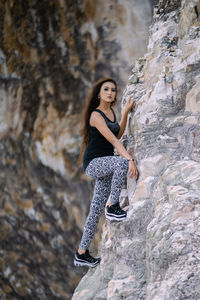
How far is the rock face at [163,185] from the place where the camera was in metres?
1.24

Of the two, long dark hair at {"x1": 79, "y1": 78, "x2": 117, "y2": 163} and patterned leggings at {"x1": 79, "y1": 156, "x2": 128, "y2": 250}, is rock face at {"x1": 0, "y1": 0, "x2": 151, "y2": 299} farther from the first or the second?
patterned leggings at {"x1": 79, "y1": 156, "x2": 128, "y2": 250}

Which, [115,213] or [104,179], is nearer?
[115,213]

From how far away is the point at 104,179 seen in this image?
1.89 metres

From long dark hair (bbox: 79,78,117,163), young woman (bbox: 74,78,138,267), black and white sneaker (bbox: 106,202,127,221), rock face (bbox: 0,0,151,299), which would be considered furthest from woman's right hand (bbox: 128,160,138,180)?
rock face (bbox: 0,0,151,299)

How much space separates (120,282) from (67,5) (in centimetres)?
266

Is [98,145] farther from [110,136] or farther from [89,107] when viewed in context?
[89,107]

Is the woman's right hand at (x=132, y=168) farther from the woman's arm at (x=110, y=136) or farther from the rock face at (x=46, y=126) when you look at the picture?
the rock face at (x=46, y=126)

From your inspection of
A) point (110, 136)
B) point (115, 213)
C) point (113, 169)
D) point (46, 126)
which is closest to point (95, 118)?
point (110, 136)

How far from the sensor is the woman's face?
1.87 meters

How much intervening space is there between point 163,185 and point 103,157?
370mm

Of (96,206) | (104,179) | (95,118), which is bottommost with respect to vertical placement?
(96,206)

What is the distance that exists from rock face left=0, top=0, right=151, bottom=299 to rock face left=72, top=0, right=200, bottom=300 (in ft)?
4.29

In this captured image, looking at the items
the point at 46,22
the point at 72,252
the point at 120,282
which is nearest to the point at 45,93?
the point at 46,22

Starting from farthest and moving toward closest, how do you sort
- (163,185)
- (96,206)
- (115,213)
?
(96,206)
(115,213)
(163,185)
